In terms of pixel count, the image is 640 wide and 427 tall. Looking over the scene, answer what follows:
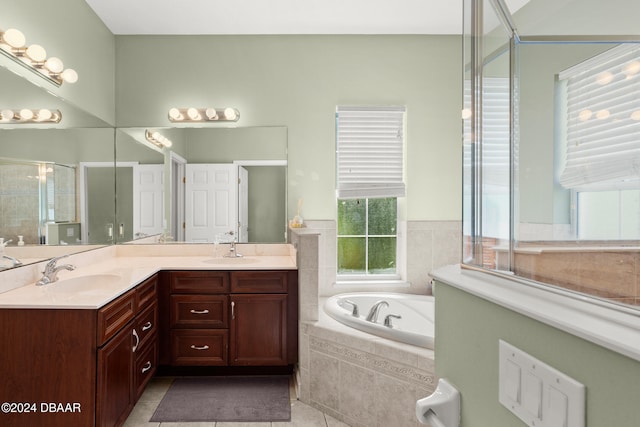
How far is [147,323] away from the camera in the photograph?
247cm

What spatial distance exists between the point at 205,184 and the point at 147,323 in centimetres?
129

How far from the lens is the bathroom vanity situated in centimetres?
174

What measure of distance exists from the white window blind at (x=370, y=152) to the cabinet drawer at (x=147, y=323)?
1740mm

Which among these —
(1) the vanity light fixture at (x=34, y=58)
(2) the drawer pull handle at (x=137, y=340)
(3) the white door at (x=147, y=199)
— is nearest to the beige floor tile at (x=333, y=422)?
(2) the drawer pull handle at (x=137, y=340)

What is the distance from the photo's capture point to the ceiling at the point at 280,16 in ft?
9.53

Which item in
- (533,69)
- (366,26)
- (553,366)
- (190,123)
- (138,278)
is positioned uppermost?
(366,26)

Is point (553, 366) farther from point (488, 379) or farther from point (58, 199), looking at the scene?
point (58, 199)

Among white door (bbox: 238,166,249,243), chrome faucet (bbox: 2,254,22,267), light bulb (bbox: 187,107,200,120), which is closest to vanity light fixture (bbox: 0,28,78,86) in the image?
light bulb (bbox: 187,107,200,120)

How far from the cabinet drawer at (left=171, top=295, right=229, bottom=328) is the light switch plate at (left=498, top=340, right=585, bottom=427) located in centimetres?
237

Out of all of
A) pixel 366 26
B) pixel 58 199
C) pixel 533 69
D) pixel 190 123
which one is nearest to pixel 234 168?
pixel 190 123

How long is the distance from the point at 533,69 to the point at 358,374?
1.98 metres

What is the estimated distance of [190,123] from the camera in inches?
132

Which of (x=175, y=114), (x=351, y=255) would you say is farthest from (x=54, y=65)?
(x=351, y=255)

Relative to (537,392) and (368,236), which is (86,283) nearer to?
(368,236)
